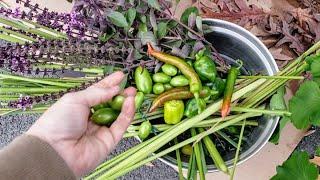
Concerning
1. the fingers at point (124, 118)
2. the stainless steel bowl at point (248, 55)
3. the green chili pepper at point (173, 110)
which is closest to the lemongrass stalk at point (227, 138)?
the stainless steel bowl at point (248, 55)

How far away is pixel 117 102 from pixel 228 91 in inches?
10.1

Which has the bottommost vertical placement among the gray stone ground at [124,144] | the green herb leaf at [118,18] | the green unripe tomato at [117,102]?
the gray stone ground at [124,144]

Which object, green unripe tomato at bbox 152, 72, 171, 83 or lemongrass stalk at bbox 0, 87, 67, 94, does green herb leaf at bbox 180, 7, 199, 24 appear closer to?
green unripe tomato at bbox 152, 72, 171, 83

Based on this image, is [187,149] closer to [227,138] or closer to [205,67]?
[227,138]

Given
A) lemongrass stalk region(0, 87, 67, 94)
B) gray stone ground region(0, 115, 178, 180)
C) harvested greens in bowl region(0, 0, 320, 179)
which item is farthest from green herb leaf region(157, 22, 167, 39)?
gray stone ground region(0, 115, 178, 180)

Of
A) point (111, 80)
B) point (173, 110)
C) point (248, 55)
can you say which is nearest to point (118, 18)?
point (111, 80)

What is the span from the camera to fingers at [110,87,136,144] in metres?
1.10

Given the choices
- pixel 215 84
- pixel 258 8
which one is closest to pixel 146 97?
pixel 215 84

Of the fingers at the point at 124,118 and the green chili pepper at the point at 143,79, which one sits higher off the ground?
the green chili pepper at the point at 143,79

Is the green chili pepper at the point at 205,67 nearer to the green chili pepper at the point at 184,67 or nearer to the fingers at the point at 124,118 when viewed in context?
the green chili pepper at the point at 184,67

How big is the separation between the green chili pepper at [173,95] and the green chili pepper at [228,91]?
0.15ft

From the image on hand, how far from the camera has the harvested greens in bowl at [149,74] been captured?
3.65 feet

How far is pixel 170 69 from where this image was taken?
114cm

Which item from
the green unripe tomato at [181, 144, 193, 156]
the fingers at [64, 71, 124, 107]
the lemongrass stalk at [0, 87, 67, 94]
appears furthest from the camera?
the green unripe tomato at [181, 144, 193, 156]
